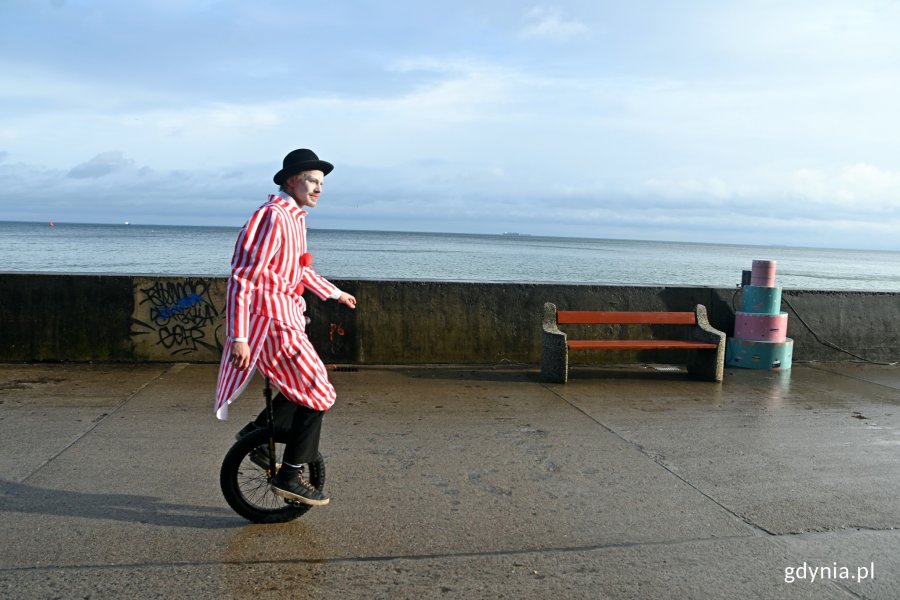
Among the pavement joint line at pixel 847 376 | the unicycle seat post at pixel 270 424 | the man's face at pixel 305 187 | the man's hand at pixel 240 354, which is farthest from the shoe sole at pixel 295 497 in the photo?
the pavement joint line at pixel 847 376

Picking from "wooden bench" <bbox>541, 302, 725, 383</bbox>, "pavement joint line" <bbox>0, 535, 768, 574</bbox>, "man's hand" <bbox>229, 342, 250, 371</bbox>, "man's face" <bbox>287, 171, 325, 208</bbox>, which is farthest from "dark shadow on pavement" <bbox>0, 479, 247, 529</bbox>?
"wooden bench" <bbox>541, 302, 725, 383</bbox>

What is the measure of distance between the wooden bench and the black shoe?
4.06 metres

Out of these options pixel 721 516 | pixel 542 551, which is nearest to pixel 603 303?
pixel 721 516

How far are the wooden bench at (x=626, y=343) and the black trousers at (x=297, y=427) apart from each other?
161 inches

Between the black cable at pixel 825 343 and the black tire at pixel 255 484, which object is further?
the black cable at pixel 825 343

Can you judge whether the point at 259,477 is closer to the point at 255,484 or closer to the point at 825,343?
the point at 255,484

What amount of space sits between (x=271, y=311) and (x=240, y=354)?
242mm

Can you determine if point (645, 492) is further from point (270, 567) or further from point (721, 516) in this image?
point (270, 567)

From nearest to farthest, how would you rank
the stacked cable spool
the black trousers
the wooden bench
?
the black trousers
the wooden bench
the stacked cable spool

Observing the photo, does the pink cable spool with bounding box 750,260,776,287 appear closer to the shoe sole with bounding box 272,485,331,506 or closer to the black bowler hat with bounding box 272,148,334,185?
the black bowler hat with bounding box 272,148,334,185

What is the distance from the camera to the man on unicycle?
11.3ft

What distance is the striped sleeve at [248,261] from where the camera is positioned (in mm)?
3369

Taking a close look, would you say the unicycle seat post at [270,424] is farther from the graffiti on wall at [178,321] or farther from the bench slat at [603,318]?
the bench slat at [603,318]

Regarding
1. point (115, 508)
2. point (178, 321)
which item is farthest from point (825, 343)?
point (115, 508)
